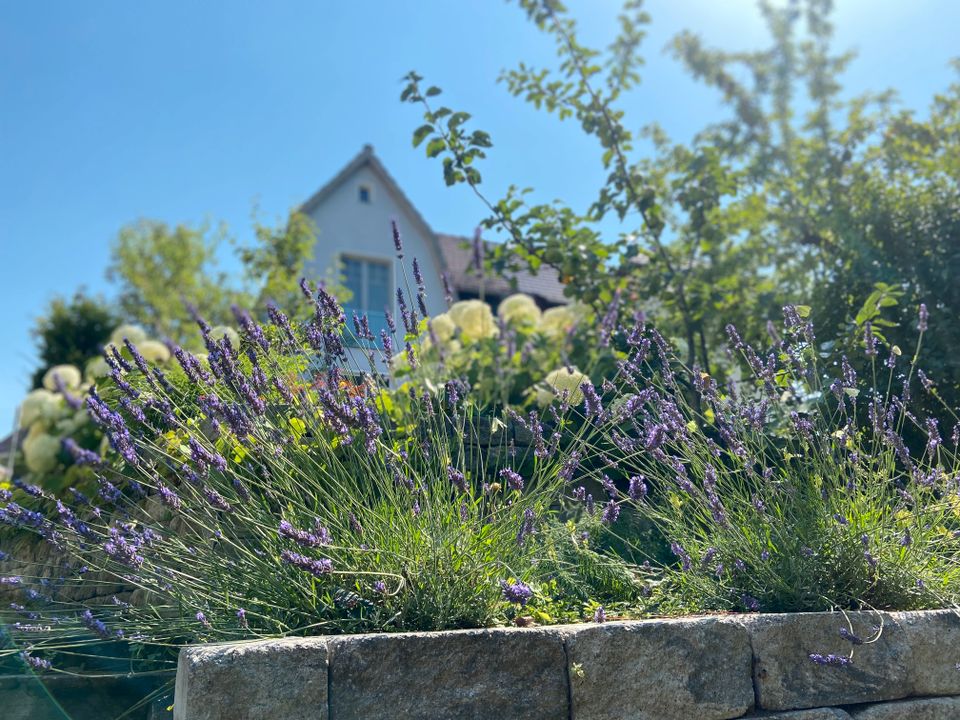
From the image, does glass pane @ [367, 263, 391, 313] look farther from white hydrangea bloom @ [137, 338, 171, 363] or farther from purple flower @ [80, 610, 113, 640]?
purple flower @ [80, 610, 113, 640]

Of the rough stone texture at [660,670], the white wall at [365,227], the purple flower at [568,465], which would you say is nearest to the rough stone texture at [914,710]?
the rough stone texture at [660,670]

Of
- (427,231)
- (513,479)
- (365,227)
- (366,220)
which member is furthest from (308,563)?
(427,231)

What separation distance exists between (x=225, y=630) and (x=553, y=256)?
11.3 ft

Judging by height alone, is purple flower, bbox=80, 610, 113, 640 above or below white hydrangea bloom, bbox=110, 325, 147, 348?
below

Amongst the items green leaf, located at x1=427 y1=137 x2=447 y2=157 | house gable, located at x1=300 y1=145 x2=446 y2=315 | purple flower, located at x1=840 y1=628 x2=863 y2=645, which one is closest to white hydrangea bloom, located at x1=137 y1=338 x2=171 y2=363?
green leaf, located at x1=427 y1=137 x2=447 y2=157

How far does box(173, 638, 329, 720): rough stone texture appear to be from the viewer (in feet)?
6.31

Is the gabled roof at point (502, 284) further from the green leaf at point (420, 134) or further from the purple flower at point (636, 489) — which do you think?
the purple flower at point (636, 489)

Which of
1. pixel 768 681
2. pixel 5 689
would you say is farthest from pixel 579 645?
pixel 5 689

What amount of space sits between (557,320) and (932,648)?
3427mm

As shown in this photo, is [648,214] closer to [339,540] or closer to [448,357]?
[448,357]

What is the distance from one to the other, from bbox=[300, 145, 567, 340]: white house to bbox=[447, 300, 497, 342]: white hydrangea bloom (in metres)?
10.0

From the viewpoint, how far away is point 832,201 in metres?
5.43

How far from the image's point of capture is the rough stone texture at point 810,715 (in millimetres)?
2379

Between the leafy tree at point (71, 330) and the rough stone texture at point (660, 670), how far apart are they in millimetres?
14799
